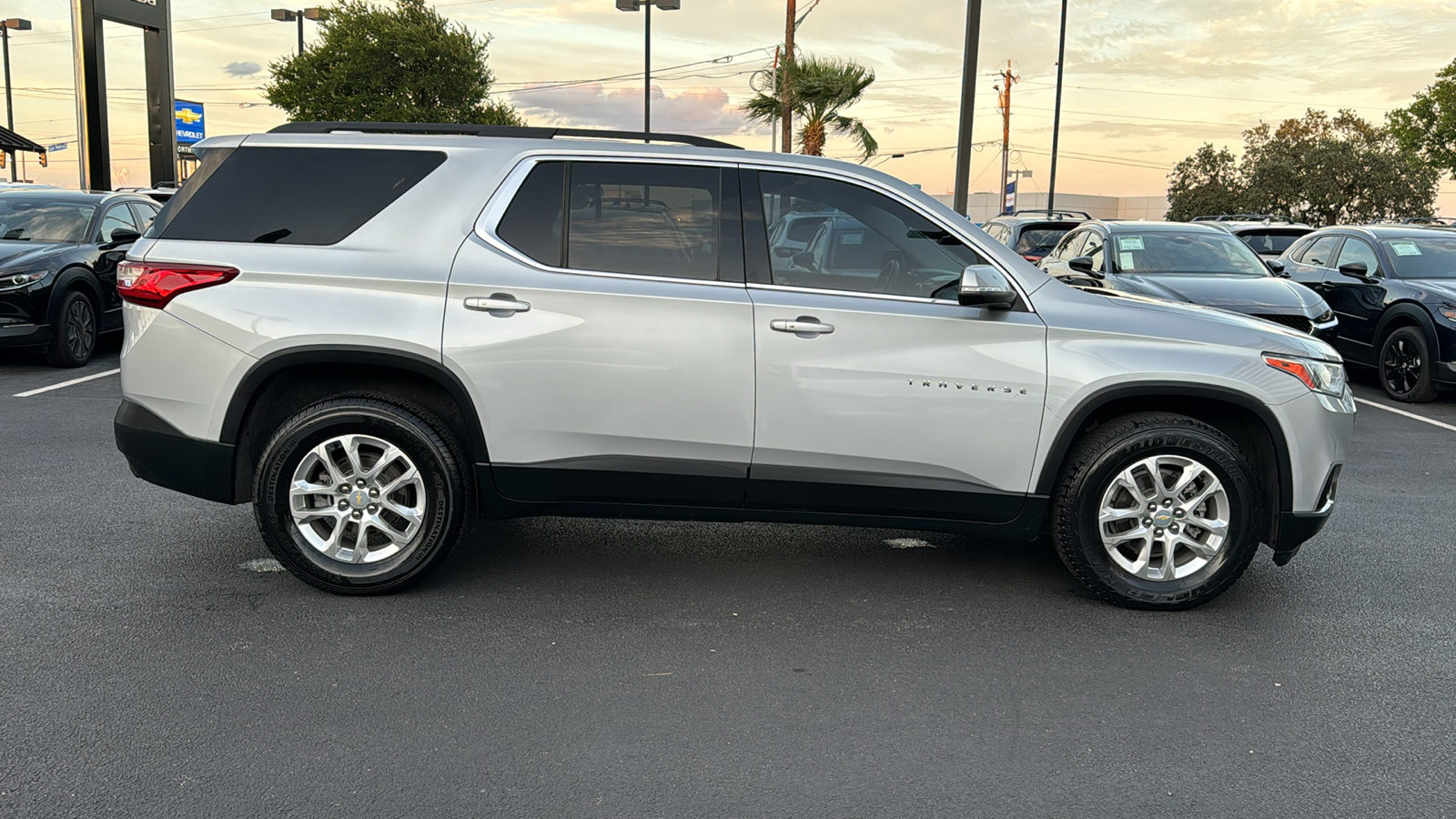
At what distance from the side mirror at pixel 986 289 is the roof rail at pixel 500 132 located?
1138 mm

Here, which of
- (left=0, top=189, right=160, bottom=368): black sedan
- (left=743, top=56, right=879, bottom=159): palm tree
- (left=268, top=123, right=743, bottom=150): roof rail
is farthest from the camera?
(left=743, top=56, right=879, bottom=159): palm tree

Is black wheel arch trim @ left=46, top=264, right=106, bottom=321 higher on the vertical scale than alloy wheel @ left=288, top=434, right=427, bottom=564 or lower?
higher

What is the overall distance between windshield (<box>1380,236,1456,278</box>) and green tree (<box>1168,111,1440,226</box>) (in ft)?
96.9

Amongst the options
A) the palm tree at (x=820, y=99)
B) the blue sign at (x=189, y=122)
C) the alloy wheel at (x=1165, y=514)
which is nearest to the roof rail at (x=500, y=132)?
the alloy wheel at (x=1165, y=514)

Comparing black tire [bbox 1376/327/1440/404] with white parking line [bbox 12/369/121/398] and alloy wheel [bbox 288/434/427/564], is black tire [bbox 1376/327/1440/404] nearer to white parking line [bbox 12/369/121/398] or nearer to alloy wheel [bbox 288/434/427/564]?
alloy wheel [bbox 288/434/427/564]

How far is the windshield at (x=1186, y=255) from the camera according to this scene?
11117mm

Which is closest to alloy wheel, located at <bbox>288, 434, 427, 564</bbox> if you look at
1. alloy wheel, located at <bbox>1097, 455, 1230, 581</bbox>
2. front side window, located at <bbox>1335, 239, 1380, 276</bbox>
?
alloy wheel, located at <bbox>1097, 455, 1230, 581</bbox>

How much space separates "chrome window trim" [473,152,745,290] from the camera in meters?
4.48

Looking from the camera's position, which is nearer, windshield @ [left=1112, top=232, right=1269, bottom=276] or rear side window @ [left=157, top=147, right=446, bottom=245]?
rear side window @ [left=157, top=147, right=446, bottom=245]

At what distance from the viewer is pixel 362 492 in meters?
4.55

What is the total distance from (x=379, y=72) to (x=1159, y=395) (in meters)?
42.8

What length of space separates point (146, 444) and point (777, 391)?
2547 mm

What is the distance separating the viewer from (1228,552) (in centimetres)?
459

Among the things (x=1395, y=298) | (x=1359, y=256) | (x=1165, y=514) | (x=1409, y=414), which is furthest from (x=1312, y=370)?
(x=1359, y=256)
